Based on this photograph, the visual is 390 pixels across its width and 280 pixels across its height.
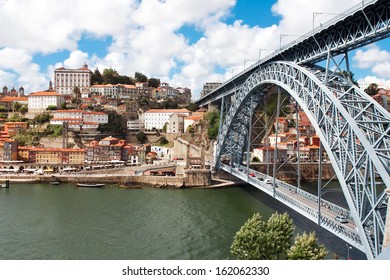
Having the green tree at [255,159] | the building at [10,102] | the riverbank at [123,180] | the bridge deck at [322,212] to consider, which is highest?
the building at [10,102]

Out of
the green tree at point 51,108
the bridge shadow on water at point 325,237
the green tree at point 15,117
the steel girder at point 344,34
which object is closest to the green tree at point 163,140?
the green tree at point 51,108

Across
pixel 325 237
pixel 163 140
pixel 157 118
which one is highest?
pixel 157 118

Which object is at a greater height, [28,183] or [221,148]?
[221,148]

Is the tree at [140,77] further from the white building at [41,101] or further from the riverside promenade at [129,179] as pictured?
the riverside promenade at [129,179]

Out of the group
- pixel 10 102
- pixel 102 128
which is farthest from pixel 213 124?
pixel 10 102

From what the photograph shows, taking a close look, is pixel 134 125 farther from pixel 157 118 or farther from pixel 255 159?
pixel 255 159

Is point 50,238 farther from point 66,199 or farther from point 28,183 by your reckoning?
point 28,183

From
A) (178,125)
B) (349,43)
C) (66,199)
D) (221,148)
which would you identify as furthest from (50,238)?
(178,125)
